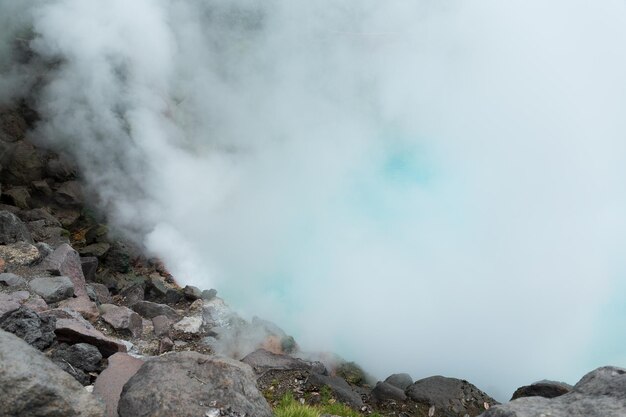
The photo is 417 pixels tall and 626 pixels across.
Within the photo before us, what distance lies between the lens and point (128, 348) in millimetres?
6520

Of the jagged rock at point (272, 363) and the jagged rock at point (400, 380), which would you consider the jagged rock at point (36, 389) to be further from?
the jagged rock at point (400, 380)

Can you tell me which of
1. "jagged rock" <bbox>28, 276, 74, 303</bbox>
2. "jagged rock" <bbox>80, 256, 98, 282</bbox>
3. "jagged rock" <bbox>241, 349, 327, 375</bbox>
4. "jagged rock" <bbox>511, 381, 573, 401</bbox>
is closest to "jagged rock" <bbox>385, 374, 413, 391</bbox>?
"jagged rock" <bbox>241, 349, 327, 375</bbox>

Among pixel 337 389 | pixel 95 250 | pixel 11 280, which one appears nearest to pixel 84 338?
pixel 337 389

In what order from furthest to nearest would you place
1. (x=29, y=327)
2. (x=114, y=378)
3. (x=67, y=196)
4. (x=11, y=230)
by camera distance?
(x=67, y=196), (x=11, y=230), (x=29, y=327), (x=114, y=378)

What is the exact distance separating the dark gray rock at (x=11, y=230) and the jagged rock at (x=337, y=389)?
21.6 ft

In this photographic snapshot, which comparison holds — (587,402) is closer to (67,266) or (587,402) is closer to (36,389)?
(36,389)

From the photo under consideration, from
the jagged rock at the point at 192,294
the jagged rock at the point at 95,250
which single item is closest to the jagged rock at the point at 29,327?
the jagged rock at the point at 192,294

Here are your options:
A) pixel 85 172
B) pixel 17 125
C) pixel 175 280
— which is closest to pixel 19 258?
pixel 175 280

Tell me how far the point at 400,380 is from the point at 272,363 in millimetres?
2486

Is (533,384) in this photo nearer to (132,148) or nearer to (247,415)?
(247,415)

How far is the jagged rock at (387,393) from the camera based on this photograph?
756 centimetres

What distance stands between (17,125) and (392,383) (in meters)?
11.8

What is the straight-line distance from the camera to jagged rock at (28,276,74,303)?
796 cm

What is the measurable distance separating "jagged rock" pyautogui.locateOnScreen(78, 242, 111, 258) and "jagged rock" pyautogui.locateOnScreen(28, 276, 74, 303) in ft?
13.0
